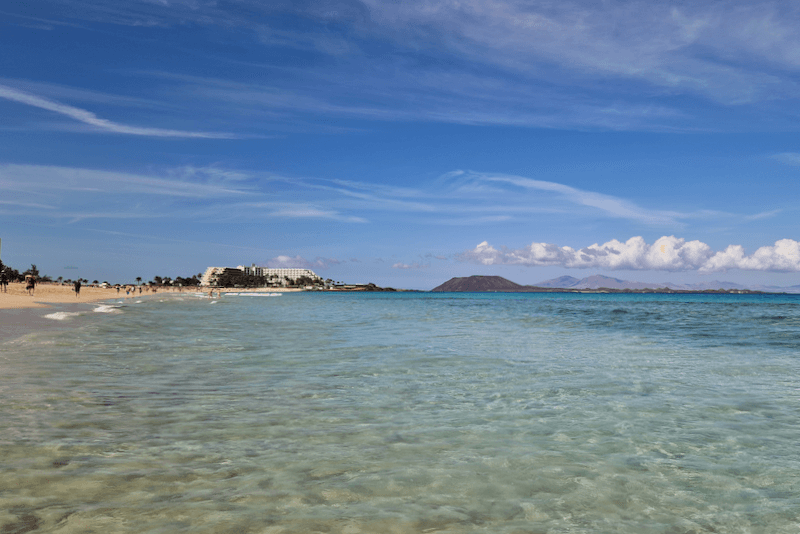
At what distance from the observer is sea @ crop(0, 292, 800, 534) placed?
477cm

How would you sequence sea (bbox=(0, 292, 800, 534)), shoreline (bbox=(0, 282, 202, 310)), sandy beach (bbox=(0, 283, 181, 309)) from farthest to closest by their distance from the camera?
sandy beach (bbox=(0, 283, 181, 309)), shoreline (bbox=(0, 282, 202, 310)), sea (bbox=(0, 292, 800, 534))

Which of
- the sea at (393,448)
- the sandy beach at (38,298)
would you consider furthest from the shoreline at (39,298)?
the sea at (393,448)

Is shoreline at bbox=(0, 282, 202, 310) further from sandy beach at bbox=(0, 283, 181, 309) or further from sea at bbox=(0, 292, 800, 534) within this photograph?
sea at bbox=(0, 292, 800, 534)

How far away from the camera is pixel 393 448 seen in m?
6.80

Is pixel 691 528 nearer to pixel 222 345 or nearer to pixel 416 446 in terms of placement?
pixel 416 446

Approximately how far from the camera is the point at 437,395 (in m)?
10.5

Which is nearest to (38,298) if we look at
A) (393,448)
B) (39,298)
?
(39,298)

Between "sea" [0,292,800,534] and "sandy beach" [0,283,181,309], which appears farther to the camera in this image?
"sandy beach" [0,283,181,309]

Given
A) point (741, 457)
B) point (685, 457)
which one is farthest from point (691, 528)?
point (741, 457)

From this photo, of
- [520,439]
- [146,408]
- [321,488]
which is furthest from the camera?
[146,408]

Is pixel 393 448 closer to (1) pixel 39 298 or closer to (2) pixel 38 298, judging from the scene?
(2) pixel 38 298

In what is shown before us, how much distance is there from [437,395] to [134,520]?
671 centimetres

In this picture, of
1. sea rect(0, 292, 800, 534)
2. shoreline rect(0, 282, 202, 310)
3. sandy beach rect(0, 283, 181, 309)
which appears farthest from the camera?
sandy beach rect(0, 283, 181, 309)

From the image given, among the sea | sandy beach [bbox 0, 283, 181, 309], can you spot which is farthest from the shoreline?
the sea
